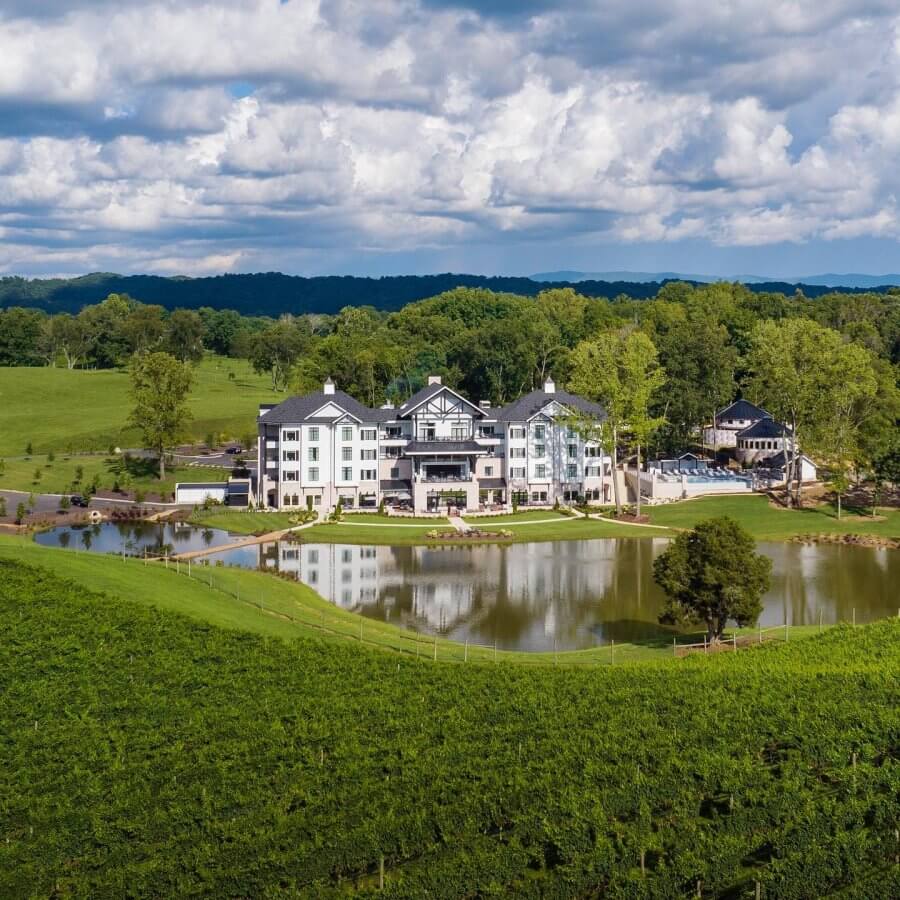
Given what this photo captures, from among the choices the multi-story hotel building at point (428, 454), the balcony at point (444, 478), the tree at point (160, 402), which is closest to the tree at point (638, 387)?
the multi-story hotel building at point (428, 454)

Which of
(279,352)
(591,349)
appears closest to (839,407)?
(591,349)

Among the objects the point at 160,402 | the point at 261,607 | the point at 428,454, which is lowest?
the point at 261,607

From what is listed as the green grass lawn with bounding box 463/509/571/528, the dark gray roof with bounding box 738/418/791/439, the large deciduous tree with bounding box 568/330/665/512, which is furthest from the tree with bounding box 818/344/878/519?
the green grass lawn with bounding box 463/509/571/528

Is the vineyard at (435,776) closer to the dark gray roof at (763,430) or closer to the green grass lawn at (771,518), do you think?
the green grass lawn at (771,518)

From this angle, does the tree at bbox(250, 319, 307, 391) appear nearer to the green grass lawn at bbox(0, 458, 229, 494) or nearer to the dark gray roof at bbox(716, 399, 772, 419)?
the green grass lawn at bbox(0, 458, 229, 494)

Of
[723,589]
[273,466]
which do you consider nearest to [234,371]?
[273,466]

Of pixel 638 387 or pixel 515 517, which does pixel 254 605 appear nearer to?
pixel 515 517

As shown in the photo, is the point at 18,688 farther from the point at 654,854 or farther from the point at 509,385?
the point at 509,385
